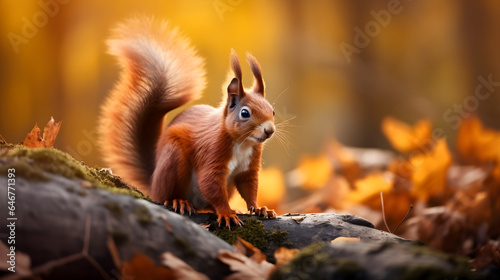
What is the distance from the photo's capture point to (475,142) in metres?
2.20

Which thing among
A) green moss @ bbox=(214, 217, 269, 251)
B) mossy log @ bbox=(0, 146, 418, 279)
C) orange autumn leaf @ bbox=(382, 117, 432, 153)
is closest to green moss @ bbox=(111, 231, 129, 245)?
mossy log @ bbox=(0, 146, 418, 279)

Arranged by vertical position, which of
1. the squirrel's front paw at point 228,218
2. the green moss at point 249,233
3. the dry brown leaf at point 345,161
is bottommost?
the green moss at point 249,233

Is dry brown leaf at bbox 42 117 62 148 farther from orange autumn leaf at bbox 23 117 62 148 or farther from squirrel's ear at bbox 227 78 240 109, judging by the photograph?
squirrel's ear at bbox 227 78 240 109

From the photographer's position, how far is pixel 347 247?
740 millimetres

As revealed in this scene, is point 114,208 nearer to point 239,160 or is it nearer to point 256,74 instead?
point 239,160

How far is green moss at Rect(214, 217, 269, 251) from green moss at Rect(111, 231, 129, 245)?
36cm

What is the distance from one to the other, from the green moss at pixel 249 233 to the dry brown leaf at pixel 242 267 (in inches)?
9.5

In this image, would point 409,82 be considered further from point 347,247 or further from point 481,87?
point 347,247

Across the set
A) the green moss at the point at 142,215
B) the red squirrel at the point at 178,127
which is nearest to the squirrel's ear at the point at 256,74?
the red squirrel at the point at 178,127

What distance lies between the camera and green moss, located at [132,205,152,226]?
0.82m

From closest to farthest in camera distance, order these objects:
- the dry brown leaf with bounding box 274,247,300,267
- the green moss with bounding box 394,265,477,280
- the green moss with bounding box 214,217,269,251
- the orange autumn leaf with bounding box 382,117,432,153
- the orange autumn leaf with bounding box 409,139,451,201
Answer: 1. the green moss with bounding box 394,265,477,280
2. the dry brown leaf with bounding box 274,247,300,267
3. the green moss with bounding box 214,217,269,251
4. the orange autumn leaf with bounding box 409,139,451,201
5. the orange autumn leaf with bounding box 382,117,432,153

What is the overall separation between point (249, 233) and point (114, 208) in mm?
415

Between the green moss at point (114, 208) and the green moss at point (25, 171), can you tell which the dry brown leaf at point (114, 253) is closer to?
the green moss at point (114, 208)

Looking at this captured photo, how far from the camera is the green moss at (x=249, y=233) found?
3.64ft
